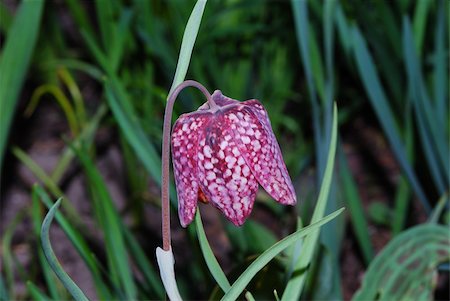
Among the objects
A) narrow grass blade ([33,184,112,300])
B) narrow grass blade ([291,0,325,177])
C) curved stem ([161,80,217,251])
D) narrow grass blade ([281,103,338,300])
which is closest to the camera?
curved stem ([161,80,217,251])

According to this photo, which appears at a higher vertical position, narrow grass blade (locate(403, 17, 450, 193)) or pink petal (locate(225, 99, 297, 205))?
pink petal (locate(225, 99, 297, 205))

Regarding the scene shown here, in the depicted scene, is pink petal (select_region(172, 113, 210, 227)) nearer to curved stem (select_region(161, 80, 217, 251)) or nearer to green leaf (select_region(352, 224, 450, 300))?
curved stem (select_region(161, 80, 217, 251))

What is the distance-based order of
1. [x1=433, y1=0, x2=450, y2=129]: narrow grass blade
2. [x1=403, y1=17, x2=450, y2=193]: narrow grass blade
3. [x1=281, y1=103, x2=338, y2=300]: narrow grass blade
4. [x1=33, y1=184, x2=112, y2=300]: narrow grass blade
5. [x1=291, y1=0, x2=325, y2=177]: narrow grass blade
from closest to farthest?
[x1=281, y1=103, x2=338, y2=300]: narrow grass blade, [x1=33, y1=184, x2=112, y2=300]: narrow grass blade, [x1=291, y1=0, x2=325, y2=177]: narrow grass blade, [x1=403, y1=17, x2=450, y2=193]: narrow grass blade, [x1=433, y1=0, x2=450, y2=129]: narrow grass blade

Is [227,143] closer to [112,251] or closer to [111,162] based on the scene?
[112,251]

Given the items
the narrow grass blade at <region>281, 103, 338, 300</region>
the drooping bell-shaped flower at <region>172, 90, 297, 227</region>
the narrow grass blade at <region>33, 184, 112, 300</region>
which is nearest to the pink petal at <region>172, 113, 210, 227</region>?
the drooping bell-shaped flower at <region>172, 90, 297, 227</region>

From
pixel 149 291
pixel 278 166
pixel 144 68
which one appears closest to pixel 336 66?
pixel 144 68

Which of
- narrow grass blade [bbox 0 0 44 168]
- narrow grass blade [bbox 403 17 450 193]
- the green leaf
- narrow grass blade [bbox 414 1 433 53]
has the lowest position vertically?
the green leaf

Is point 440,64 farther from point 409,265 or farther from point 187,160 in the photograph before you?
point 187,160
